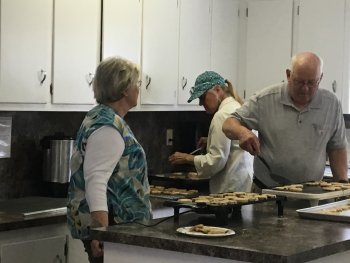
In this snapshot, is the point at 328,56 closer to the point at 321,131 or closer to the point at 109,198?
the point at 321,131

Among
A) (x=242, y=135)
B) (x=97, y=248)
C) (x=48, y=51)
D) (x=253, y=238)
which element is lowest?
(x=97, y=248)

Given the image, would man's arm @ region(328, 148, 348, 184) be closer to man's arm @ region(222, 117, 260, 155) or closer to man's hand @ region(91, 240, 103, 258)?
man's arm @ region(222, 117, 260, 155)

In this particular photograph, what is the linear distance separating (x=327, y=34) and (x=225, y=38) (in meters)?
0.70

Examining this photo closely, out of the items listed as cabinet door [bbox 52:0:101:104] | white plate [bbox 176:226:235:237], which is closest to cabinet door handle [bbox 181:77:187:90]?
cabinet door [bbox 52:0:101:104]

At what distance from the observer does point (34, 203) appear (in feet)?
12.0

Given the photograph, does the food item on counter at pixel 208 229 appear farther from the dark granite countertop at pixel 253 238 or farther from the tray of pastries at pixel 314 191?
the tray of pastries at pixel 314 191

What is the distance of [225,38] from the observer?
5.00 m

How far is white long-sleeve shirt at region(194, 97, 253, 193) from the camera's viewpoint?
388 centimetres

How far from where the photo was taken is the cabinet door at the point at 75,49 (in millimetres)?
3629

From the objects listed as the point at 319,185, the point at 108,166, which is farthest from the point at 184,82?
the point at 108,166


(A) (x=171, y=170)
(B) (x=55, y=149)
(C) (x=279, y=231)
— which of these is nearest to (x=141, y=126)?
(A) (x=171, y=170)

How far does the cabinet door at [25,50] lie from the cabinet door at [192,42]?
1.21 metres

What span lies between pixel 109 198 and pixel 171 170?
8.09 ft

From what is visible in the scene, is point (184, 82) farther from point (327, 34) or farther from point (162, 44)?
point (327, 34)
